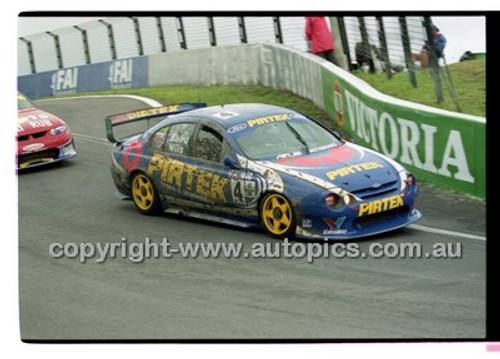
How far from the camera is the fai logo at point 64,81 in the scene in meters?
9.37

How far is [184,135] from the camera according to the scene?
395 inches

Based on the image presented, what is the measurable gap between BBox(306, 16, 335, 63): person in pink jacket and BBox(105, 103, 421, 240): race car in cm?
56

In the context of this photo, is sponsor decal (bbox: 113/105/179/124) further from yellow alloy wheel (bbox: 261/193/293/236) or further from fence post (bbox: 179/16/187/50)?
yellow alloy wheel (bbox: 261/193/293/236)

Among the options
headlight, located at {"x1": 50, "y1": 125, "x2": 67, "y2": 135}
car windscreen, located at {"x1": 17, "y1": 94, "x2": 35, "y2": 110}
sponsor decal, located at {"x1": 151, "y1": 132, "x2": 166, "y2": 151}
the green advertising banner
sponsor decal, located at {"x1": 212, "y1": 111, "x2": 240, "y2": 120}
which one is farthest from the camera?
sponsor decal, located at {"x1": 151, "y1": 132, "x2": 166, "y2": 151}

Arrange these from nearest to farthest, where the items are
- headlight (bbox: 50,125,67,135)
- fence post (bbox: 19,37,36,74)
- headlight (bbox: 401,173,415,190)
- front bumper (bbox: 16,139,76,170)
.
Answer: fence post (bbox: 19,37,36,74) < front bumper (bbox: 16,139,76,170) < headlight (bbox: 401,173,415,190) < headlight (bbox: 50,125,67,135)

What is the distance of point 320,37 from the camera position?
8.82 m

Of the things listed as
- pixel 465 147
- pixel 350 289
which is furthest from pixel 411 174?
pixel 350 289

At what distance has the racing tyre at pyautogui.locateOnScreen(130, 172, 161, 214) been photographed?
9570 mm

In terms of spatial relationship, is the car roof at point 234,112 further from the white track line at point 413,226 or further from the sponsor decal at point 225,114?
the white track line at point 413,226

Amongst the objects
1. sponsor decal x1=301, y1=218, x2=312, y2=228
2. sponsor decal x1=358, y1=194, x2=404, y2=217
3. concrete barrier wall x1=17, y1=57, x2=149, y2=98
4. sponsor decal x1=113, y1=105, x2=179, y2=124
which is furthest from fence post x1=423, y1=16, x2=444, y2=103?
concrete barrier wall x1=17, y1=57, x2=149, y2=98

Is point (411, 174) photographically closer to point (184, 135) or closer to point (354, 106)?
point (354, 106)

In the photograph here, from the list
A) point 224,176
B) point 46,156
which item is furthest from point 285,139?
point 46,156

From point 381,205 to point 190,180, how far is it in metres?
1.61

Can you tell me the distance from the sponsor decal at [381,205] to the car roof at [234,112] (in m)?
0.98
